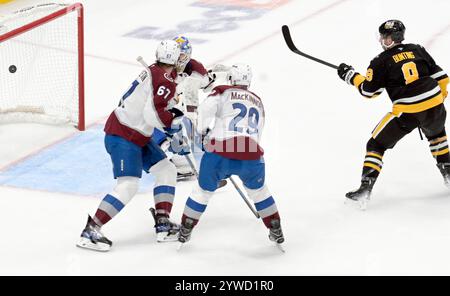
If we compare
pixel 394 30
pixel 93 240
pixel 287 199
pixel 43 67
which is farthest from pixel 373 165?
pixel 43 67

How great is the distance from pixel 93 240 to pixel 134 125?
0.60m

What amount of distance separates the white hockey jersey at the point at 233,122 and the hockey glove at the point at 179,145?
43 centimetres

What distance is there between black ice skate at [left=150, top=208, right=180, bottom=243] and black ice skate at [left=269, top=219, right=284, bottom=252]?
0.50 metres

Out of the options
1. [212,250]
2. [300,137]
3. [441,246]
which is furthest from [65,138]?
[441,246]

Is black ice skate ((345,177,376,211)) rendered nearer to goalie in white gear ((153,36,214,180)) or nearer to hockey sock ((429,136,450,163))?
hockey sock ((429,136,450,163))

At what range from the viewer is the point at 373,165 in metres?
5.25

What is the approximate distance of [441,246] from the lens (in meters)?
4.78

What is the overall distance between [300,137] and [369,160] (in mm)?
1141

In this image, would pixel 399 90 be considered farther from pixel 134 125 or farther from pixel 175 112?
pixel 134 125

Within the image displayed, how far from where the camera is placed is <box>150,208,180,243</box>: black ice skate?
4.83 meters

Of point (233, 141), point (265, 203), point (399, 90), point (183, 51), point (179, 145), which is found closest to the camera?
point (233, 141)

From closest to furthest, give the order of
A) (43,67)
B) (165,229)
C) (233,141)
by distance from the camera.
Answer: (233,141)
(165,229)
(43,67)

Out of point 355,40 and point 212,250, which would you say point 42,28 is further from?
point 212,250

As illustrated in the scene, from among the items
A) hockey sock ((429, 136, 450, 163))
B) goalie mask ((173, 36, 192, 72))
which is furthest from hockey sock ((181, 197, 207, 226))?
hockey sock ((429, 136, 450, 163))
